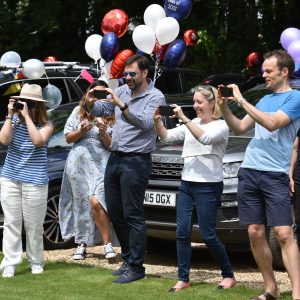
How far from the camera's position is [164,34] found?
9.34 m

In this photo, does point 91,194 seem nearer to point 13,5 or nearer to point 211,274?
point 211,274

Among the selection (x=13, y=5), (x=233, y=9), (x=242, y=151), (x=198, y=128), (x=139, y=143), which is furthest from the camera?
(x=233, y=9)

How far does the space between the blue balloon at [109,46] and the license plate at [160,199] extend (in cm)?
170

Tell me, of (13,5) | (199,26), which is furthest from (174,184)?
(199,26)

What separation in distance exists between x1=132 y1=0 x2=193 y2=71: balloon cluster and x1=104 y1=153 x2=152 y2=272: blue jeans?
171cm

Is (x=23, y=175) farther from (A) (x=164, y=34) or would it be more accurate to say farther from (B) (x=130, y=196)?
(A) (x=164, y=34)

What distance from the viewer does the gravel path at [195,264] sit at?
821cm

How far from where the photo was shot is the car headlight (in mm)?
8273

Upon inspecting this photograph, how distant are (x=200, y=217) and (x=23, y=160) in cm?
183

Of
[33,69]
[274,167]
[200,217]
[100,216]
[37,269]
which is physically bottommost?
[37,269]

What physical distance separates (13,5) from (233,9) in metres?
5.12

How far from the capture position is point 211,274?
8477 mm

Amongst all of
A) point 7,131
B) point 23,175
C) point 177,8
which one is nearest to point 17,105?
point 7,131

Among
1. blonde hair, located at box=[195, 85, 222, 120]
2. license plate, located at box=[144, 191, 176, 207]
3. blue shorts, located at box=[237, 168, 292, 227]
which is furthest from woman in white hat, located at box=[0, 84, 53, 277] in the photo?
blue shorts, located at box=[237, 168, 292, 227]
